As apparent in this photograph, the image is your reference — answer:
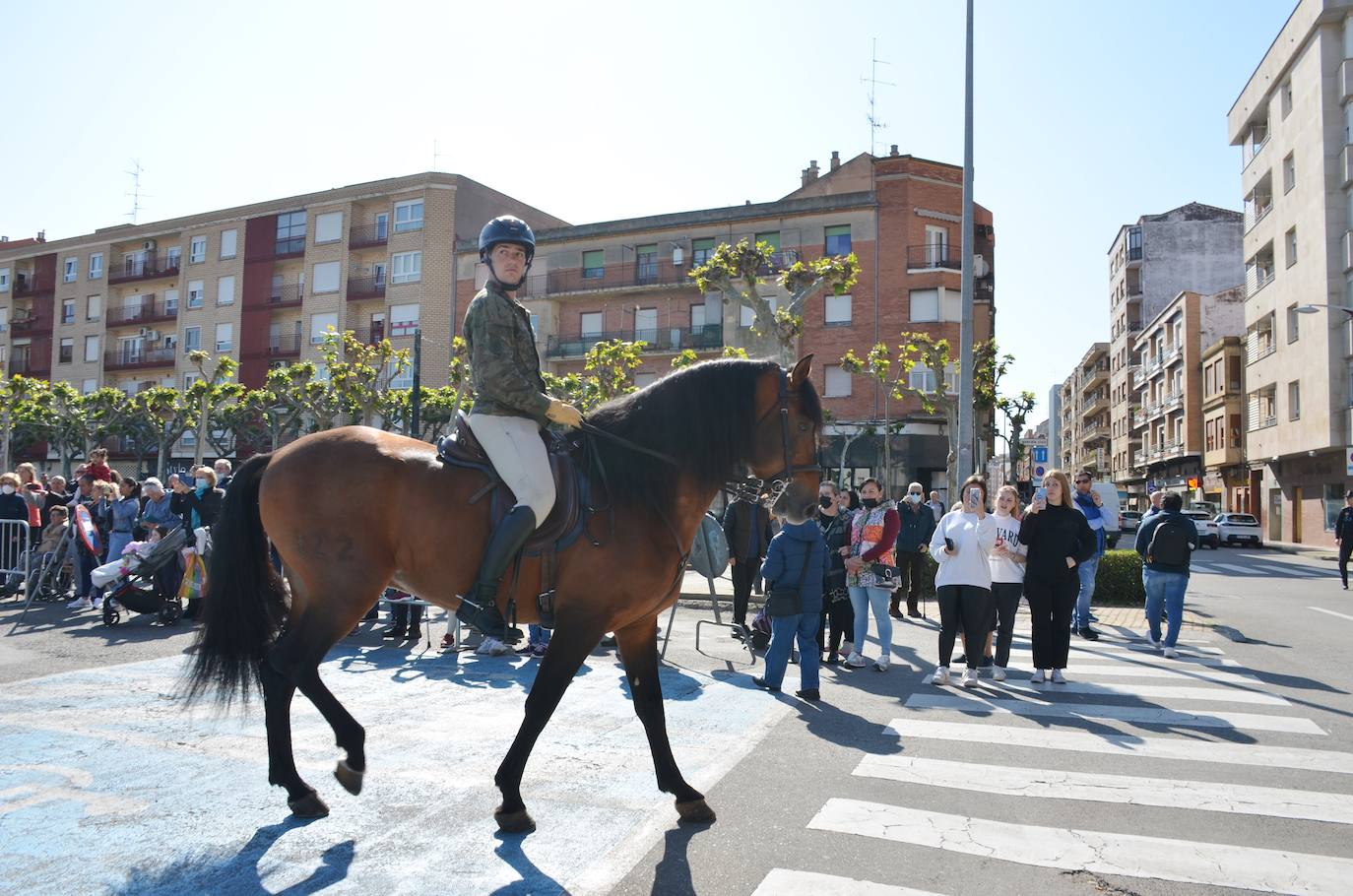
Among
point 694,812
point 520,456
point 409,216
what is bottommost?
point 694,812

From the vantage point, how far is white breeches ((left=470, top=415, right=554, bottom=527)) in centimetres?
441

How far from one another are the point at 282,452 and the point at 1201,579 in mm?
22680

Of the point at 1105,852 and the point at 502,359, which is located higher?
the point at 502,359

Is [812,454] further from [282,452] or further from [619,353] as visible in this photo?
[619,353]

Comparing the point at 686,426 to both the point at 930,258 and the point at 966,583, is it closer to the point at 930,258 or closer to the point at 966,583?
the point at 966,583

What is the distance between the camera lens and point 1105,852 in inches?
165

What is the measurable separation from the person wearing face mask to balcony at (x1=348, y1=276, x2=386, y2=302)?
41526 mm

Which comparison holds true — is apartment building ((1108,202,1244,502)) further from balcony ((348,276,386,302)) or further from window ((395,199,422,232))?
balcony ((348,276,386,302))

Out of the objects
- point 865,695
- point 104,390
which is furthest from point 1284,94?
point 104,390

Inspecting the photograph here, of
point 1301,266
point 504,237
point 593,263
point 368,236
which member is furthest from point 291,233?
point 504,237

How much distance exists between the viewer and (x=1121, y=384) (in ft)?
261

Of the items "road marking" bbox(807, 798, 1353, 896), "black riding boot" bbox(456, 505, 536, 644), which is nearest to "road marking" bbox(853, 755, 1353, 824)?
"road marking" bbox(807, 798, 1353, 896)

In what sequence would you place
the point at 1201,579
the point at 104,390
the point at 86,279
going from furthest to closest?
the point at 86,279, the point at 104,390, the point at 1201,579

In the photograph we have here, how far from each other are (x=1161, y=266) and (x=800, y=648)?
243 feet
